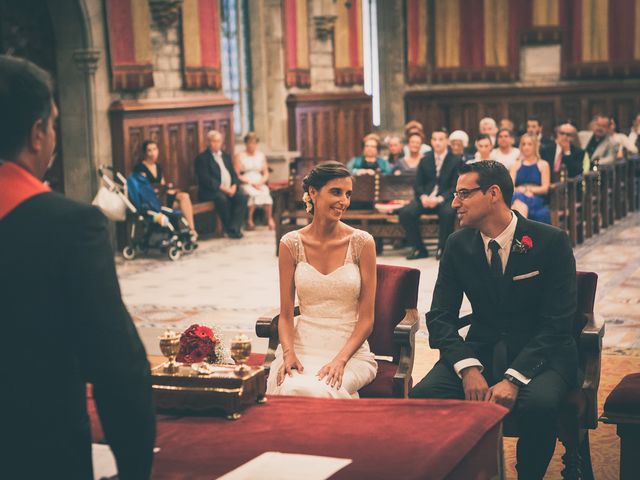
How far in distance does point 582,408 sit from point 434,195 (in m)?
7.12

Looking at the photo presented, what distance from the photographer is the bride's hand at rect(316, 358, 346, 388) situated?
4.20 metres

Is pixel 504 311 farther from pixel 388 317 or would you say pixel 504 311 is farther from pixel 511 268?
pixel 388 317

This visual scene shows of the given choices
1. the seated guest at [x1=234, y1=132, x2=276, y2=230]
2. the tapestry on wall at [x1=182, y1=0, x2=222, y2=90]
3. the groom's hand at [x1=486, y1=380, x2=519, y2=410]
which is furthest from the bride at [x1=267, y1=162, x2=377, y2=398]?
the tapestry on wall at [x1=182, y1=0, x2=222, y2=90]

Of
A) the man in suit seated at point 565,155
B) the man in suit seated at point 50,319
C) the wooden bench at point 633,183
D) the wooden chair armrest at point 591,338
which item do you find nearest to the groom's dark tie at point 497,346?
Answer: the wooden chair armrest at point 591,338

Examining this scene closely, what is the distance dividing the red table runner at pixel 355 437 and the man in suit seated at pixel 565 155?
8843 millimetres

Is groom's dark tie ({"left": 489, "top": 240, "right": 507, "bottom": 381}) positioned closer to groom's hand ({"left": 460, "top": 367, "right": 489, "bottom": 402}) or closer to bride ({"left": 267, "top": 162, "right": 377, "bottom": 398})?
groom's hand ({"left": 460, "top": 367, "right": 489, "bottom": 402})

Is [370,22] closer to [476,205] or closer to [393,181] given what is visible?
→ [393,181]

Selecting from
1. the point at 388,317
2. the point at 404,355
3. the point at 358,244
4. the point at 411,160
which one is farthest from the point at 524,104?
the point at 404,355

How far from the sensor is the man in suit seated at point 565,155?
11.8m

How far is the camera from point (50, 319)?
1.82m

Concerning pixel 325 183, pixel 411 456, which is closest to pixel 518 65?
pixel 325 183

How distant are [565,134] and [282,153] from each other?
528 cm

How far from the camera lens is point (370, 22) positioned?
19578mm

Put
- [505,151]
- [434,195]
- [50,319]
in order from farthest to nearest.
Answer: [505,151] < [434,195] < [50,319]
